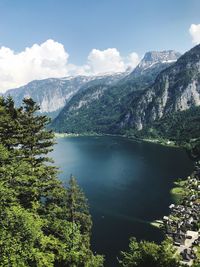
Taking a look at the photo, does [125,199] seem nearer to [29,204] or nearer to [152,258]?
[152,258]

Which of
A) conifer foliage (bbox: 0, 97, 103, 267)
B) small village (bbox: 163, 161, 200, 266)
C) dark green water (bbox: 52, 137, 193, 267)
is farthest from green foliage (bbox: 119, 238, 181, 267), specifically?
dark green water (bbox: 52, 137, 193, 267)

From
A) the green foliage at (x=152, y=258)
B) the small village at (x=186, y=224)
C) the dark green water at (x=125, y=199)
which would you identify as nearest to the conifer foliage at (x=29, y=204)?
the green foliage at (x=152, y=258)

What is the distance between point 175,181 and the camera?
496 ft

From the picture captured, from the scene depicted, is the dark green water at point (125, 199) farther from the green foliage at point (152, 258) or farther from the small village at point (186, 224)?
the green foliage at point (152, 258)

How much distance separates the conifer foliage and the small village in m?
33.1

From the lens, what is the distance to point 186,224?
90.7 metres

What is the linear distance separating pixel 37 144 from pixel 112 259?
148 ft

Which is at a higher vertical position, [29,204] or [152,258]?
[29,204]

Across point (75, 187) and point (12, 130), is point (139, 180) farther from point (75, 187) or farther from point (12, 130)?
point (12, 130)

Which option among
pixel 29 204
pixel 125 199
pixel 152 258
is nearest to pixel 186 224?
pixel 125 199

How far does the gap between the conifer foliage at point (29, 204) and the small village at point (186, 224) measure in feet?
109

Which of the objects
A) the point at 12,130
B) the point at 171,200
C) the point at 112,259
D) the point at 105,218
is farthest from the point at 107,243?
the point at 12,130

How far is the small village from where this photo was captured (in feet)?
233

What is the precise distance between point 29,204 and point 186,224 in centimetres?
6757
